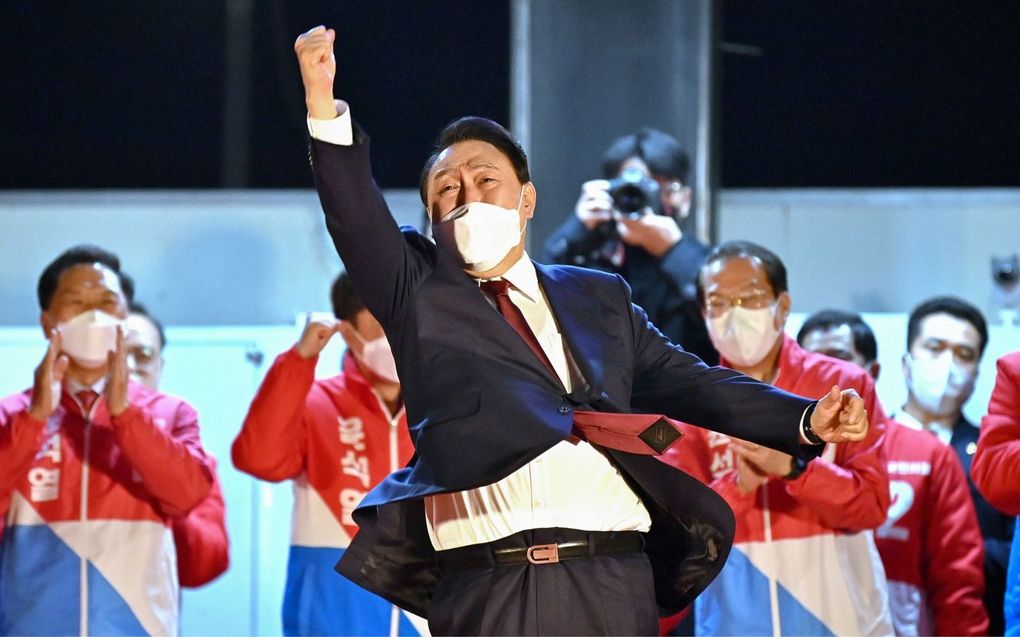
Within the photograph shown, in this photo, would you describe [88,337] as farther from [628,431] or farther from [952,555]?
[952,555]

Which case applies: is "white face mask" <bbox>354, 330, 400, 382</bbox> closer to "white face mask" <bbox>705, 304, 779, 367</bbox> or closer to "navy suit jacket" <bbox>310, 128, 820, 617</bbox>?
"white face mask" <bbox>705, 304, 779, 367</bbox>

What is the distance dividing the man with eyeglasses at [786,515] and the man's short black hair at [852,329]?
0.89 meters

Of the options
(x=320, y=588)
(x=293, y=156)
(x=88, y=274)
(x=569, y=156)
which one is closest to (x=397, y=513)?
(x=320, y=588)

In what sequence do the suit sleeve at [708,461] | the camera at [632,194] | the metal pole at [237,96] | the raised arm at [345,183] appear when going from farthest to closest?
the metal pole at [237,96] → the camera at [632,194] → the suit sleeve at [708,461] → the raised arm at [345,183]

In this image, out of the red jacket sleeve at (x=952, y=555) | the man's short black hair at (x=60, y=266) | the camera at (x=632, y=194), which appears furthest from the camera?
the camera at (x=632, y=194)

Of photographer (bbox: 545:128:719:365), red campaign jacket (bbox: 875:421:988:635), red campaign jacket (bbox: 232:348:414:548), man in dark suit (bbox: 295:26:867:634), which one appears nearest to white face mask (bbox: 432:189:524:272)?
man in dark suit (bbox: 295:26:867:634)

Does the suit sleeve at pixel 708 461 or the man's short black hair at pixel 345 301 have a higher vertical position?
the man's short black hair at pixel 345 301

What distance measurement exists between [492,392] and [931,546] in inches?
91.1

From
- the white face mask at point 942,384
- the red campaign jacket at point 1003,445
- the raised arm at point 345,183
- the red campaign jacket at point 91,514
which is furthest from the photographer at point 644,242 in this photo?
the raised arm at point 345,183

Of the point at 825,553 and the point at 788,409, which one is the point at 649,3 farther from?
the point at 788,409

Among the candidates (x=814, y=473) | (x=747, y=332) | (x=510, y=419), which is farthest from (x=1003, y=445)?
(x=510, y=419)

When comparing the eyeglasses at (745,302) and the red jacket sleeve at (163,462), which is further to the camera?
the eyeglasses at (745,302)

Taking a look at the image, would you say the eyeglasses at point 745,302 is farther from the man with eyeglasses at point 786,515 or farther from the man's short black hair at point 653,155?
the man's short black hair at point 653,155

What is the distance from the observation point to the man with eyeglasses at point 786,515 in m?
3.74
